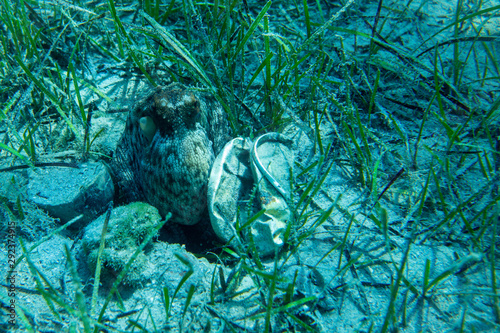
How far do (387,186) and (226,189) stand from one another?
1.27 meters

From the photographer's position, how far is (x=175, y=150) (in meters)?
1.91

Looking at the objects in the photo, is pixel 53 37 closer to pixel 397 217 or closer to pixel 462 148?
pixel 397 217

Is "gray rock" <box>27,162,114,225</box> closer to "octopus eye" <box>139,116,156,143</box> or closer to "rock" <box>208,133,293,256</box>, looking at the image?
"octopus eye" <box>139,116,156,143</box>

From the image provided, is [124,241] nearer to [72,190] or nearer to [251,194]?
[72,190]

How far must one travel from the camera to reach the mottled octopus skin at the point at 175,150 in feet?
6.15

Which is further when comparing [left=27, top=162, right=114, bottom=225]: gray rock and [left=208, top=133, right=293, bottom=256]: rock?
[left=27, top=162, right=114, bottom=225]: gray rock

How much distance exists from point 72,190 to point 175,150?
3.03ft

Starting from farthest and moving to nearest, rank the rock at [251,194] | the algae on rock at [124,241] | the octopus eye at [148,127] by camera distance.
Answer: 1. the octopus eye at [148,127]
2. the rock at [251,194]
3. the algae on rock at [124,241]

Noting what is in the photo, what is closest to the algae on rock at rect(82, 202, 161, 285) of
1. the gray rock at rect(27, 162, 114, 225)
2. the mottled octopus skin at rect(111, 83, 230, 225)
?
the mottled octopus skin at rect(111, 83, 230, 225)

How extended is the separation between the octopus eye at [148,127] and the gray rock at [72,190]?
1.91ft

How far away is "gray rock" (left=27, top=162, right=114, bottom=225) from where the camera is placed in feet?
6.59

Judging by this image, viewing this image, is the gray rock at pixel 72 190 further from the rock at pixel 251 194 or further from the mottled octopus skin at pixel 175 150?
the rock at pixel 251 194

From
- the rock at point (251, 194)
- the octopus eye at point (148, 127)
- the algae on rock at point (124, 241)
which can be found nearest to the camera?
the algae on rock at point (124, 241)

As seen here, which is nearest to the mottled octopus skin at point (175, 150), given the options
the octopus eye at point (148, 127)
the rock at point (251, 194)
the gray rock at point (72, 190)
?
the octopus eye at point (148, 127)
